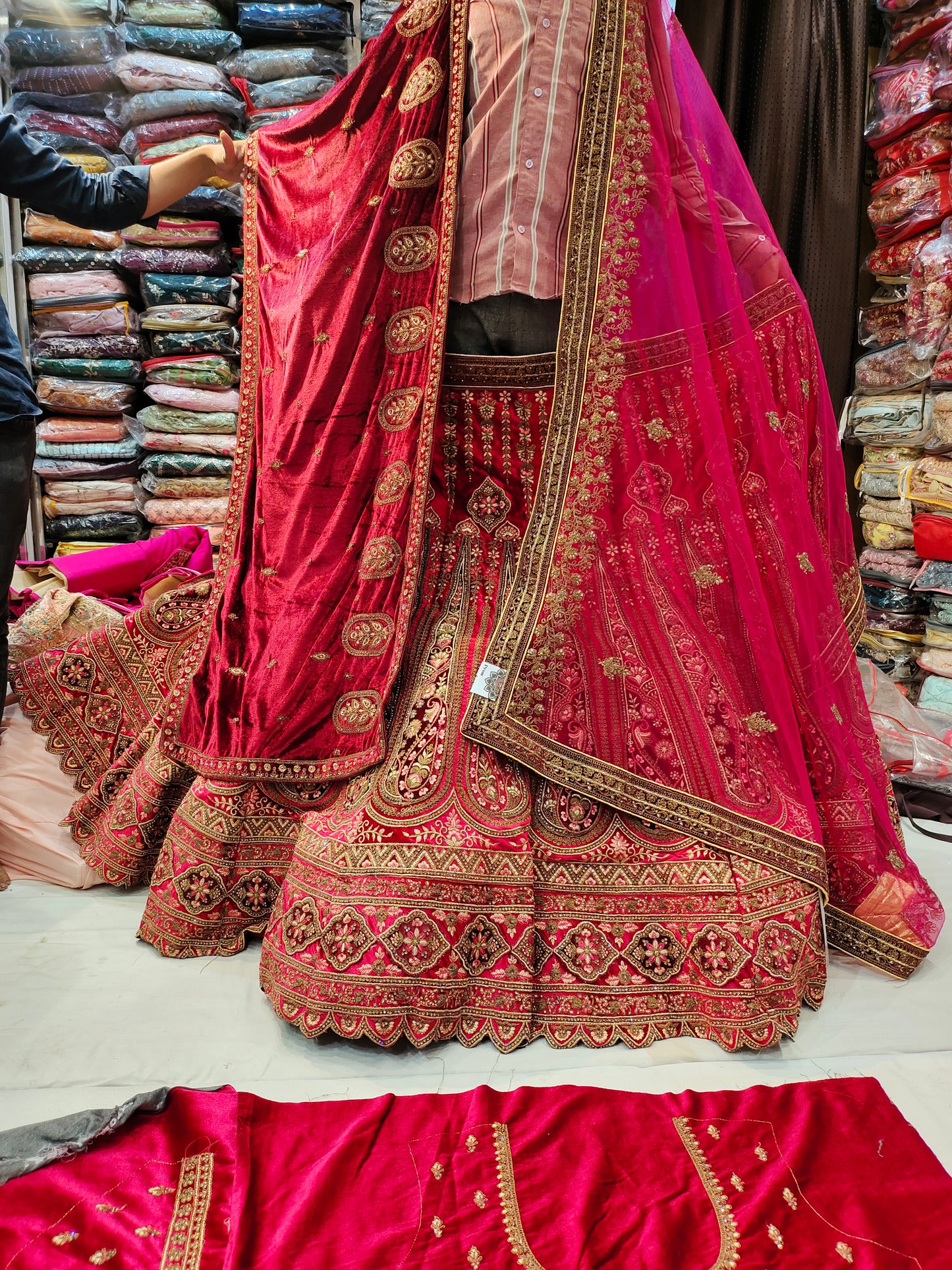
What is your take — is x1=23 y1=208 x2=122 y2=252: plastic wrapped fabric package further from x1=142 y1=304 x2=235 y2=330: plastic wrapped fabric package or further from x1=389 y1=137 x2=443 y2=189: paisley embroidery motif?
x1=389 y1=137 x2=443 y2=189: paisley embroidery motif

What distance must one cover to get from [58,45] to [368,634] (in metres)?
3.30

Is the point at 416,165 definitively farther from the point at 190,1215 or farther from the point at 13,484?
the point at 190,1215

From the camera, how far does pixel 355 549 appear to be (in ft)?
6.09

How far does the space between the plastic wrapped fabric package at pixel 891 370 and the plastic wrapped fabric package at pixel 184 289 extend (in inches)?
103

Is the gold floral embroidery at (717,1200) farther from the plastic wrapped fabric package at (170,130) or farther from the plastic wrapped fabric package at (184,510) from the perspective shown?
the plastic wrapped fabric package at (170,130)

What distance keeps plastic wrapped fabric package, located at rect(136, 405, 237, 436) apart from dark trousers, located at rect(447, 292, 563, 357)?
90.7 inches

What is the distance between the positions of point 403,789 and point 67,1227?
786mm

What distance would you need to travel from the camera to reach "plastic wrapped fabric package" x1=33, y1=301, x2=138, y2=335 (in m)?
3.83

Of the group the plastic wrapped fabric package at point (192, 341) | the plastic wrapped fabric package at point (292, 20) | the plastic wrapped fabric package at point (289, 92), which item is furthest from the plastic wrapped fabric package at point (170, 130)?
the plastic wrapped fabric package at point (192, 341)

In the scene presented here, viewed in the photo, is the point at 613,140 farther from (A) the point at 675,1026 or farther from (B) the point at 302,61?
(B) the point at 302,61

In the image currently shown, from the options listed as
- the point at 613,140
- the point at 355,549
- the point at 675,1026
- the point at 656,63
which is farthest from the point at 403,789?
the point at 656,63

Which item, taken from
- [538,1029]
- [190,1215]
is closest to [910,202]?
[538,1029]

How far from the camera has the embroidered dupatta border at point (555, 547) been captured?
1.66 meters

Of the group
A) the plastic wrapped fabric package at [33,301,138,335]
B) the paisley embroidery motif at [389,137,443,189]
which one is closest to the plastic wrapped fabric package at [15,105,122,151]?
the plastic wrapped fabric package at [33,301,138,335]
